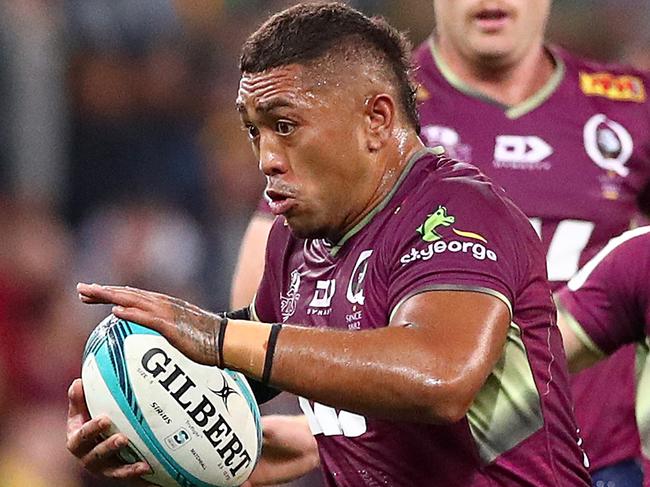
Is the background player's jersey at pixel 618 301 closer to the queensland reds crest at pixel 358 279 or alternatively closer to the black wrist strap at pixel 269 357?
the queensland reds crest at pixel 358 279

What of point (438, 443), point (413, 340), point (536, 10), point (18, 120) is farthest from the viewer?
point (18, 120)

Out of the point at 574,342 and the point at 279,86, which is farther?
the point at 574,342

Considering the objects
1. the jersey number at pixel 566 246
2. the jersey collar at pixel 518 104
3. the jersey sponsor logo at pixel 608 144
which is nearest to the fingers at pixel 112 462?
the jersey number at pixel 566 246

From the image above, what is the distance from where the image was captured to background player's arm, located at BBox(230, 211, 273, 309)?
16.5 feet

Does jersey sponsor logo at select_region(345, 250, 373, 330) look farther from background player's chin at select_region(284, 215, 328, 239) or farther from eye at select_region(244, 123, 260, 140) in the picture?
eye at select_region(244, 123, 260, 140)

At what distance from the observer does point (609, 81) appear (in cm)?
520

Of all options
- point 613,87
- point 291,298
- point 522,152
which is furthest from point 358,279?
point 613,87

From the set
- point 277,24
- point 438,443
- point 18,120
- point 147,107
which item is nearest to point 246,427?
point 438,443

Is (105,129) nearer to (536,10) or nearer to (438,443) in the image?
(536,10)

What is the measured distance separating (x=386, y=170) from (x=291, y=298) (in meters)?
0.45

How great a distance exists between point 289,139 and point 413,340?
0.63 meters

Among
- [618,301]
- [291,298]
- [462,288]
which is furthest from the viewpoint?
[618,301]

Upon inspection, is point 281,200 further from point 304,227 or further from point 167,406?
point 167,406

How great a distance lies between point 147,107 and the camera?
9.02 metres
